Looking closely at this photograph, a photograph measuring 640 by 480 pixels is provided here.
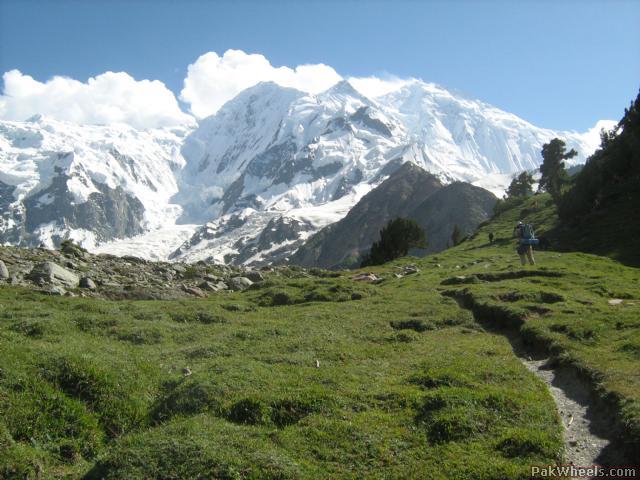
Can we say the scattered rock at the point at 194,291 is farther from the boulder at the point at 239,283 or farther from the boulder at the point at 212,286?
the boulder at the point at 239,283

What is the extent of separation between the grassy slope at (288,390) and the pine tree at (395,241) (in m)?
67.1

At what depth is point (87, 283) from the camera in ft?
131

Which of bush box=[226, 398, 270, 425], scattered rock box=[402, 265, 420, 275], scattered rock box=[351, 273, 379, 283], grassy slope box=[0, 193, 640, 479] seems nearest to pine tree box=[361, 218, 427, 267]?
scattered rock box=[402, 265, 420, 275]

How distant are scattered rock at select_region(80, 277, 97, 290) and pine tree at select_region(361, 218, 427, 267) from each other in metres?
62.1

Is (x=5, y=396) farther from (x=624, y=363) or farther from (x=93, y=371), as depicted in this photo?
(x=624, y=363)

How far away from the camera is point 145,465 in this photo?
1226cm

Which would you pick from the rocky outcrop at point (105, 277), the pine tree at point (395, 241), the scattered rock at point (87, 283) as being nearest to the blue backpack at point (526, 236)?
the rocky outcrop at point (105, 277)

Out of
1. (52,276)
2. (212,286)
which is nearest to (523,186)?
(212,286)

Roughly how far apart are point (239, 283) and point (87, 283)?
15.1 m

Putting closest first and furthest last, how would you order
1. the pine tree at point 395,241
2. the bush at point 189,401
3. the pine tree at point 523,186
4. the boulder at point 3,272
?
the bush at point 189,401 → the boulder at point 3,272 → the pine tree at point 395,241 → the pine tree at point 523,186

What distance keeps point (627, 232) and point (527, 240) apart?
80.3 ft

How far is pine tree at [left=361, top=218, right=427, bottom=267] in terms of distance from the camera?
9756 cm

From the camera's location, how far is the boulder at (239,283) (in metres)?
50.4

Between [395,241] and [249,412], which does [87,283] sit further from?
[395,241]
